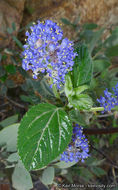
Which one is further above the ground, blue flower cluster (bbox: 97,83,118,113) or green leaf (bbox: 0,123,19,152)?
blue flower cluster (bbox: 97,83,118,113)

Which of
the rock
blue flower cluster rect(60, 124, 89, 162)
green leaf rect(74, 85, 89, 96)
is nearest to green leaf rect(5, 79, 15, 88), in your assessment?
the rock

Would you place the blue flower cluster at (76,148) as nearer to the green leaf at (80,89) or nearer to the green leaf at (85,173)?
the green leaf at (80,89)

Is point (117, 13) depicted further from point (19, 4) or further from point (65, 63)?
point (65, 63)

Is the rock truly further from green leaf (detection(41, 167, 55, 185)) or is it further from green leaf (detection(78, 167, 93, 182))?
green leaf (detection(78, 167, 93, 182))

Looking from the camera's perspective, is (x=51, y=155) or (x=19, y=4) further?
(x=19, y=4)

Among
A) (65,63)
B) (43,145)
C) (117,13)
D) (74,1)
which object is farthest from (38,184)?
(117,13)

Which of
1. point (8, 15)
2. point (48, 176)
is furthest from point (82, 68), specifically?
point (8, 15)
